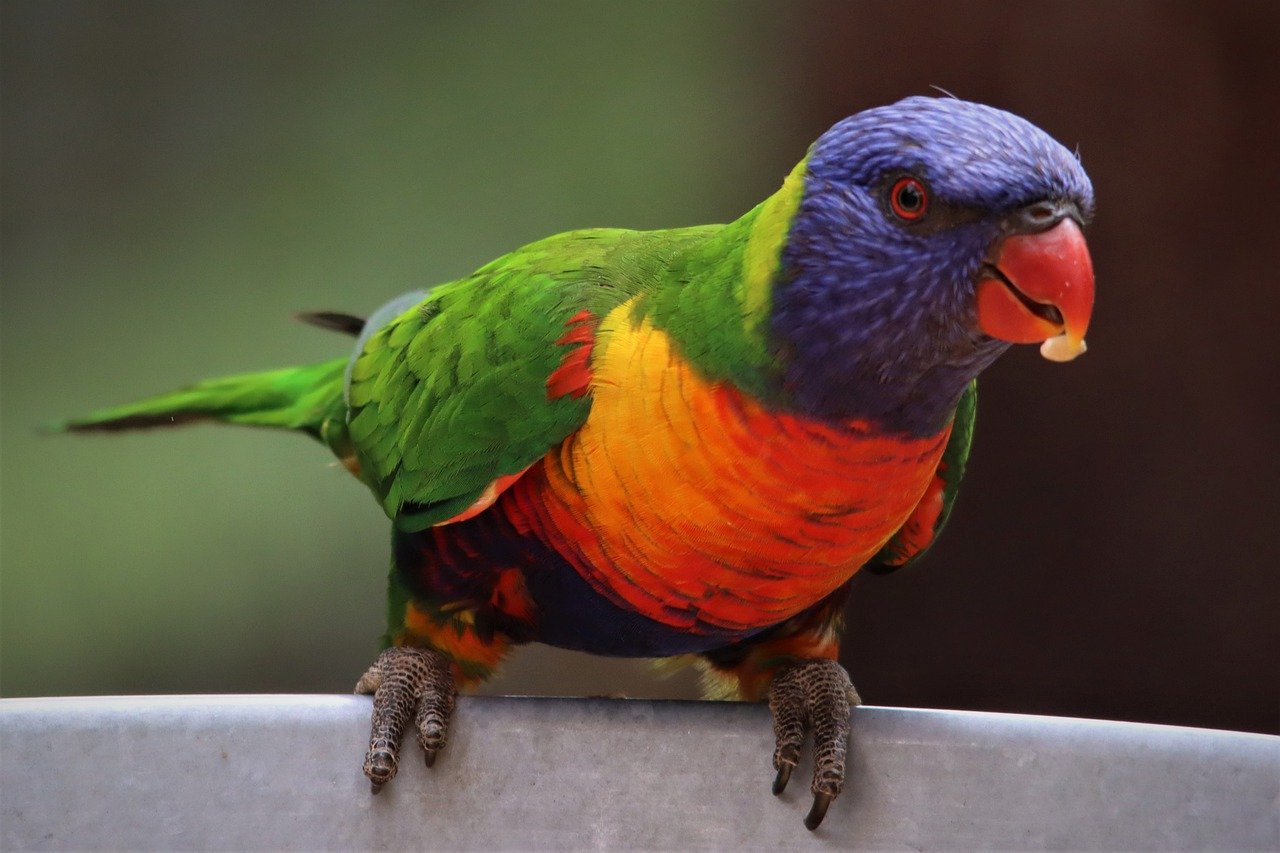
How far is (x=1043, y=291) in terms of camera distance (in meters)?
1.07

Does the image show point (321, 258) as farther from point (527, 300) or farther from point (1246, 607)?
point (1246, 607)

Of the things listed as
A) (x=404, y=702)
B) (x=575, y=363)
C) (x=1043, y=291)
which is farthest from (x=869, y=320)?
(x=404, y=702)

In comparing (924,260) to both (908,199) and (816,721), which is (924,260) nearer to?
(908,199)

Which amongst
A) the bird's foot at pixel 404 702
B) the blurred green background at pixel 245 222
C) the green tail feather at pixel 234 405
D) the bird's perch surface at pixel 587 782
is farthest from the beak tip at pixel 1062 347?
the blurred green background at pixel 245 222

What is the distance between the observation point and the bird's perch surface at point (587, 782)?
1.10 meters

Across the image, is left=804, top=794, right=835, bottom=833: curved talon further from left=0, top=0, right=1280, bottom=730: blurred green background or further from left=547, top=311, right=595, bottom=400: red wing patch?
left=0, top=0, right=1280, bottom=730: blurred green background

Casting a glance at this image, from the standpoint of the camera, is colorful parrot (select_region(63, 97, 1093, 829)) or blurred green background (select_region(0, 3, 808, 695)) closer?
colorful parrot (select_region(63, 97, 1093, 829))

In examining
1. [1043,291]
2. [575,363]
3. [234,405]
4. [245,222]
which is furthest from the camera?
[245,222]

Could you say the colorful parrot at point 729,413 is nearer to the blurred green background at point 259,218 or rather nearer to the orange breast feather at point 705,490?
the orange breast feather at point 705,490

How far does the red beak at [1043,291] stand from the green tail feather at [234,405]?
1.17m

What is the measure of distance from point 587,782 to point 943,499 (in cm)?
66

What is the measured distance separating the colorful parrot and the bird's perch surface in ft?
0.21

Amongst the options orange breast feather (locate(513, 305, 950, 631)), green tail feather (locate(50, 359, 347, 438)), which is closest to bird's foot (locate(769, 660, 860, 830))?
orange breast feather (locate(513, 305, 950, 631))

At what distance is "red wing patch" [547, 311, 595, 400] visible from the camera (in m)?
1.32
